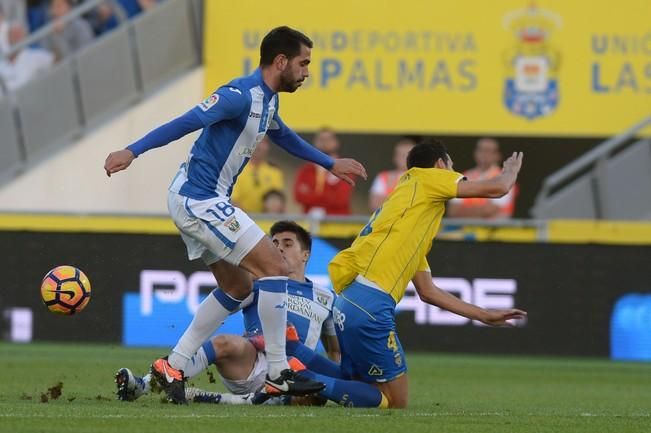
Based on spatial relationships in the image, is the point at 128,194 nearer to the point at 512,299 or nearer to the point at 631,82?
the point at 512,299

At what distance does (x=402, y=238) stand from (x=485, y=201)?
25.7 feet

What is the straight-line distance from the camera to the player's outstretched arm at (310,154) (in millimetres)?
9547

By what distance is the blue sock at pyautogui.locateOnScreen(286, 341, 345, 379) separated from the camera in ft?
30.5

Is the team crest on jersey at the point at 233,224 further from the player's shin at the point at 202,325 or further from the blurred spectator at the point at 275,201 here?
the blurred spectator at the point at 275,201

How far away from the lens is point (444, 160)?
9078 mm

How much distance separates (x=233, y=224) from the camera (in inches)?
348

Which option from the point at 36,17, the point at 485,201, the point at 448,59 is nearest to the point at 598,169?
the point at 485,201

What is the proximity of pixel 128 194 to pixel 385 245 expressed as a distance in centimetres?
907

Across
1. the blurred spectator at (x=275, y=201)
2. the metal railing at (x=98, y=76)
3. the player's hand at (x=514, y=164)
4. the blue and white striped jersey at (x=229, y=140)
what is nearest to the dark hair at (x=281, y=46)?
the blue and white striped jersey at (x=229, y=140)

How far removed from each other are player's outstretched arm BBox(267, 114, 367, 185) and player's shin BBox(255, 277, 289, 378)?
3.43 ft

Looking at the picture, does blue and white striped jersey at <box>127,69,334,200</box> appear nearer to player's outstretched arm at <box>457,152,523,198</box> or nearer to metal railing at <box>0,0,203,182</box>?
player's outstretched arm at <box>457,152,523,198</box>

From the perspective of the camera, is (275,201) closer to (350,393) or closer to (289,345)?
(289,345)

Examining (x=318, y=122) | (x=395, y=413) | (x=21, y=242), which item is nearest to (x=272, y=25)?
(x=318, y=122)

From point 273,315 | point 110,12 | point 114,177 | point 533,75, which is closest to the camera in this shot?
point 273,315
